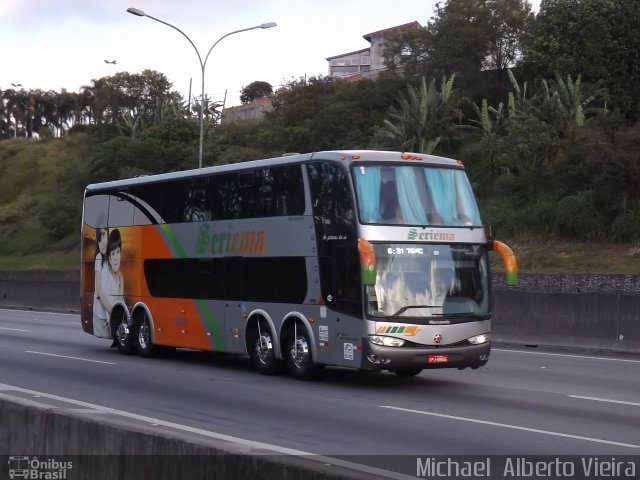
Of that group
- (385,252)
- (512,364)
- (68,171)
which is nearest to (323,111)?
(68,171)

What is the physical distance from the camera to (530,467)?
9445 millimetres

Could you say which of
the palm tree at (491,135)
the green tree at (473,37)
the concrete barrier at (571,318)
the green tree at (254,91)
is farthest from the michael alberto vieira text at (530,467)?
the green tree at (254,91)

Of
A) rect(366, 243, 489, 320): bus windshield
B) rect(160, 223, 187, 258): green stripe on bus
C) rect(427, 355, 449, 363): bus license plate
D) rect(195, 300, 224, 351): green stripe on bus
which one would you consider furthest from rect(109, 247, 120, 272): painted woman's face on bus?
rect(427, 355, 449, 363): bus license plate

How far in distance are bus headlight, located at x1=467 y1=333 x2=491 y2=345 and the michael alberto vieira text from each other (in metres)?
5.86

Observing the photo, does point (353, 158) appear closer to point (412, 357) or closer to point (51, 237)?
point (412, 357)

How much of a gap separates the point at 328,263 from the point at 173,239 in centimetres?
528

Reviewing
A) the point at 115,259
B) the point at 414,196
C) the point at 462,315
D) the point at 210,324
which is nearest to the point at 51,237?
the point at 115,259

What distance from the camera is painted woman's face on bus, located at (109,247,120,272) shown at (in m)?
22.3

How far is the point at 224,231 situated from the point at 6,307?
28.8 meters

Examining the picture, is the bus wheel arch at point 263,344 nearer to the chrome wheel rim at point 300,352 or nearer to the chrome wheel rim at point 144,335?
the chrome wheel rim at point 300,352

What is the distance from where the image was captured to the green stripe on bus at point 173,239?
20.0 metres

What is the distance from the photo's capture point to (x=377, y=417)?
12.8m

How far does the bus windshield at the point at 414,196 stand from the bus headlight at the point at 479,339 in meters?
1.81

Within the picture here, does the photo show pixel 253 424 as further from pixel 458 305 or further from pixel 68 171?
pixel 68 171
